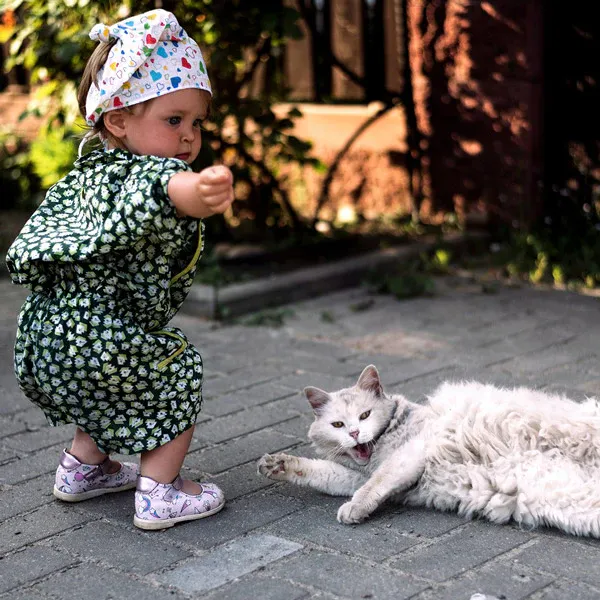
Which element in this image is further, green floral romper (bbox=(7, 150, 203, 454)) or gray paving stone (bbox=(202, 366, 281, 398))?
gray paving stone (bbox=(202, 366, 281, 398))

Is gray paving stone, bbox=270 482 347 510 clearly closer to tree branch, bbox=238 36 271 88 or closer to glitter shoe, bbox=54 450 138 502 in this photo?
glitter shoe, bbox=54 450 138 502

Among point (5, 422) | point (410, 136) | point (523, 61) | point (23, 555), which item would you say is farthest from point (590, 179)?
point (23, 555)

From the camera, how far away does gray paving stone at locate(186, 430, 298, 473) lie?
11.3 ft

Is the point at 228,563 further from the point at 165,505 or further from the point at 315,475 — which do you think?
the point at 315,475

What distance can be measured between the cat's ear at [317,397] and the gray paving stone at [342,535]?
0.36 meters

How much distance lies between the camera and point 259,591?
97.7 inches

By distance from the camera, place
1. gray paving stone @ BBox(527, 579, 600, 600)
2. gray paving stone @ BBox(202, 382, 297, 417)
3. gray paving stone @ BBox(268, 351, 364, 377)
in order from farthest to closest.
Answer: gray paving stone @ BBox(268, 351, 364, 377) < gray paving stone @ BBox(202, 382, 297, 417) < gray paving stone @ BBox(527, 579, 600, 600)

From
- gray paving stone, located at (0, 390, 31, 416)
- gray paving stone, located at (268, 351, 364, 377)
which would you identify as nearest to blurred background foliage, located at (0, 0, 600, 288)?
gray paving stone, located at (268, 351, 364, 377)

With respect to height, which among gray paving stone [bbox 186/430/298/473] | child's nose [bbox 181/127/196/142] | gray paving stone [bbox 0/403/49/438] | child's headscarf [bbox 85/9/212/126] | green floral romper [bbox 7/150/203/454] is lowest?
gray paving stone [bbox 0/403/49/438]

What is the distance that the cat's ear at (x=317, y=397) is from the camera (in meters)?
3.16

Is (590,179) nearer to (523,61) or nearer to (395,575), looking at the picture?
(523,61)

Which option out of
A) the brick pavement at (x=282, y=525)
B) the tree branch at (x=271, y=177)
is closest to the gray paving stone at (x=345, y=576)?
the brick pavement at (x=282, y=525)

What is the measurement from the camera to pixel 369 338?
5.06m

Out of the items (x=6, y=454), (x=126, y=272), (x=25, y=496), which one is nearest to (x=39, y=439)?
(x=6, y=454)
